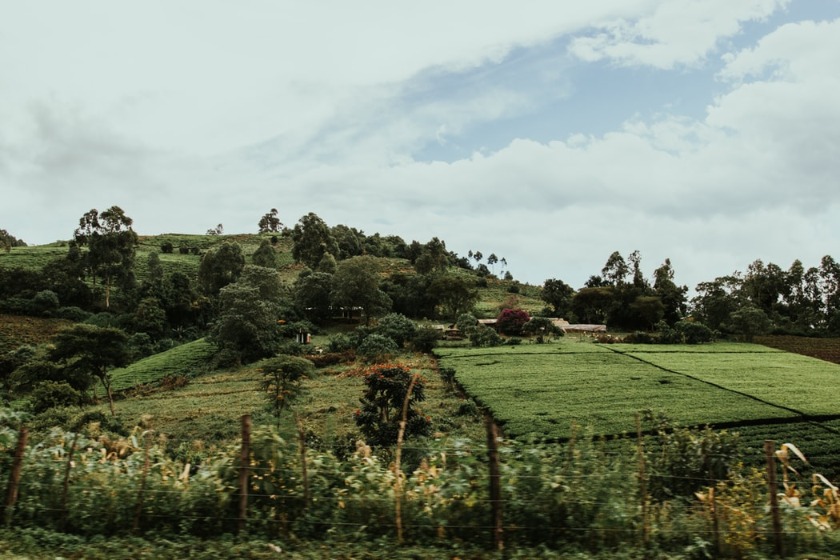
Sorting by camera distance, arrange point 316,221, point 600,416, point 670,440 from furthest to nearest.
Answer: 1. point 316,221
2. point 600,416
3. point 670,440

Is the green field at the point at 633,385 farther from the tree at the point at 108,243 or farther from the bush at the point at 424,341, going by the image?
the tree at the point at 108,243

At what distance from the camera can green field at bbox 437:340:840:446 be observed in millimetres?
27906

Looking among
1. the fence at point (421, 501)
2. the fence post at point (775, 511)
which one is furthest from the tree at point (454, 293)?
the fence post at point (775, 511)

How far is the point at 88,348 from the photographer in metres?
29.4

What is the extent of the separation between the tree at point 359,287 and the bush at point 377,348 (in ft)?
42.2

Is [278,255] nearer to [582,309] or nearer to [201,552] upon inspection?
[582,309]

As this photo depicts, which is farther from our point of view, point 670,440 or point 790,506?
point 670,440

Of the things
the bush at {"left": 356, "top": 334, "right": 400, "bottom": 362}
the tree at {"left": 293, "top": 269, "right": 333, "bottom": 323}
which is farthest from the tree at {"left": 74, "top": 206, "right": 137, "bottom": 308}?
the bush at {"left": 356, "top": 334, "right": 400, "bottom": 362}

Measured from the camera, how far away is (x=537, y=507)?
20.1 feet

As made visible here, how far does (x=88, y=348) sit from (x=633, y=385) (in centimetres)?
3233

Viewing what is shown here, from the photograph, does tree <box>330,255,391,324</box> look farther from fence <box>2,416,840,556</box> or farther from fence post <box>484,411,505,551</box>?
fence post <box>484,411,505,551</box>

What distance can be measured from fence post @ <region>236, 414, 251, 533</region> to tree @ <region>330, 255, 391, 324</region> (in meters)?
53.6

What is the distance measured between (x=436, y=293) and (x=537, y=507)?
6045cm

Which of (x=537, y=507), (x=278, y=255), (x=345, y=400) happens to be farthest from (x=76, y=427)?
(x=278, y=255)
